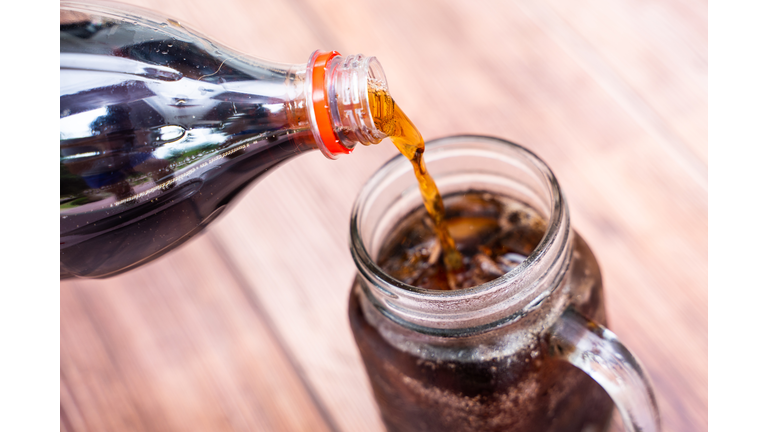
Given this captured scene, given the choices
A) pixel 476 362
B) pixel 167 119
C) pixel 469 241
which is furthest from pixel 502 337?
pixel 167 119

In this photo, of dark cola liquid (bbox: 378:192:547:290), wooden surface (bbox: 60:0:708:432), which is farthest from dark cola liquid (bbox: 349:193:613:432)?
wooden surface (bbox: 60:0:708:432)

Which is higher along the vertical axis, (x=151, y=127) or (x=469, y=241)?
(x=151, y=127)

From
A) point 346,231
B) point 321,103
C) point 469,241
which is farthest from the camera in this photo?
point 346,231

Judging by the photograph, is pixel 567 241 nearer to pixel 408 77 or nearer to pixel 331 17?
pixel 408 77

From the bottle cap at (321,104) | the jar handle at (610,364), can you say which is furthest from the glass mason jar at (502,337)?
the bottle cap at (321,104)

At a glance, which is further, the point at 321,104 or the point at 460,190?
the point at 460,190

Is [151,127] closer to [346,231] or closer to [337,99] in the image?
[337,99]

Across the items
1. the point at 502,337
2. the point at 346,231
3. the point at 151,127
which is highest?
the point at 151,127
